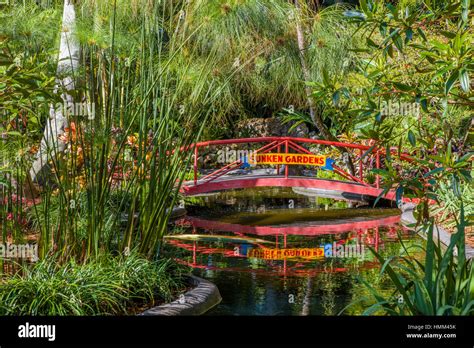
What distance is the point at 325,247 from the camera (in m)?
7.77

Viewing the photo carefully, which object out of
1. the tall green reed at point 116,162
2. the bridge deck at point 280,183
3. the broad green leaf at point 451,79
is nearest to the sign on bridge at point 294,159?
the bridge deck at point 280,183

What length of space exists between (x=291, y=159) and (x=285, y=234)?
264cm

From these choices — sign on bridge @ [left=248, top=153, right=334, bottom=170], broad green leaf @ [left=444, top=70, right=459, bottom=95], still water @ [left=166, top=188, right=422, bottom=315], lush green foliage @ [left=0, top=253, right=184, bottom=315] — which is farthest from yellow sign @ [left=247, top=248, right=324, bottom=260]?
broad green leaf @ [left=444, top=70, right=459, bottom=95]

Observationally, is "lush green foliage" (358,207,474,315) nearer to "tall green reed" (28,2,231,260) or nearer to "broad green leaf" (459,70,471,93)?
"broad green leaf" (459,70,471,93)

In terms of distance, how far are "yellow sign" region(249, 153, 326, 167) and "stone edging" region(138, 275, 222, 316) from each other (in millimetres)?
5961

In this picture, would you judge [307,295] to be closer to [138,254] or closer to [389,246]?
[138,254]

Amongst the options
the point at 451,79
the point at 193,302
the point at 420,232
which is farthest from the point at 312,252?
the point at 451,79

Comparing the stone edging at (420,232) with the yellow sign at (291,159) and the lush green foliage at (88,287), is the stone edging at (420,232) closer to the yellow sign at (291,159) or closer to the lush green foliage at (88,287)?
the yellow sign at (291,159)

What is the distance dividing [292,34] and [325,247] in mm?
4453

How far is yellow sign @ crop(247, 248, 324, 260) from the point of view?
285 inches

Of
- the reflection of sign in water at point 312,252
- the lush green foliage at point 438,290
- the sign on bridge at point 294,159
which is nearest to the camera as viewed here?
the lush green foliage at point 438,290

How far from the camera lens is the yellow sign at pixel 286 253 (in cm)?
723

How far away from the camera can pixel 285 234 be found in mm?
8602

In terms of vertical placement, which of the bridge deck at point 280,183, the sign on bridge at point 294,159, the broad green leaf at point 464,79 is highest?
the broad green leaf at point 464,79
